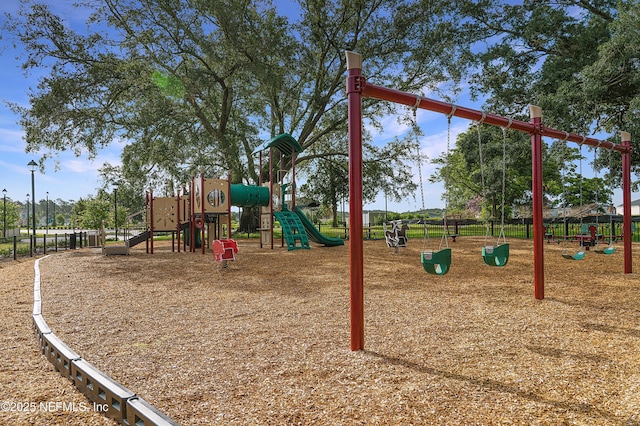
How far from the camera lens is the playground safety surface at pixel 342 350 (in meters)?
2.62

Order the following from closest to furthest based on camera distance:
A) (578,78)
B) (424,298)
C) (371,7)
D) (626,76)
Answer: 1. (424,298)
2. (626,76)
3. (578,78)
4. (371,7)

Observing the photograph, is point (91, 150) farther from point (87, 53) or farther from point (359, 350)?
point (359, 350)

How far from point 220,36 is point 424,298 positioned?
16441 mm

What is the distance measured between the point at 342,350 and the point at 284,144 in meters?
14.2

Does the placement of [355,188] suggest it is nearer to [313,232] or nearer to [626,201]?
[626,201]

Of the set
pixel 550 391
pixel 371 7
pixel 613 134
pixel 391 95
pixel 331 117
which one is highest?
pixel 371 7

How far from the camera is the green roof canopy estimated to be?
15867 mm

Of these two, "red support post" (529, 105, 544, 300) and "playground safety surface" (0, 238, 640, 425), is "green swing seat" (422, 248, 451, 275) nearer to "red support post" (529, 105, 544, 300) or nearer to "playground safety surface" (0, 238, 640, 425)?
"playground safety surface" (0, 238, 640, 425)

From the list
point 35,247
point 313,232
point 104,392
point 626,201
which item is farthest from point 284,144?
point 104,392

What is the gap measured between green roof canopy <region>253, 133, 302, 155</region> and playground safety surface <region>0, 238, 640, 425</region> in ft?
29.9

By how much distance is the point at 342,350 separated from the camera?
379cm

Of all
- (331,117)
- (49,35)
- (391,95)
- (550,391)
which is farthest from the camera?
(331,117)

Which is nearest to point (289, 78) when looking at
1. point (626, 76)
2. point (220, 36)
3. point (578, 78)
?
point (220, 36)

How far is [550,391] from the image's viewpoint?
287 cm
